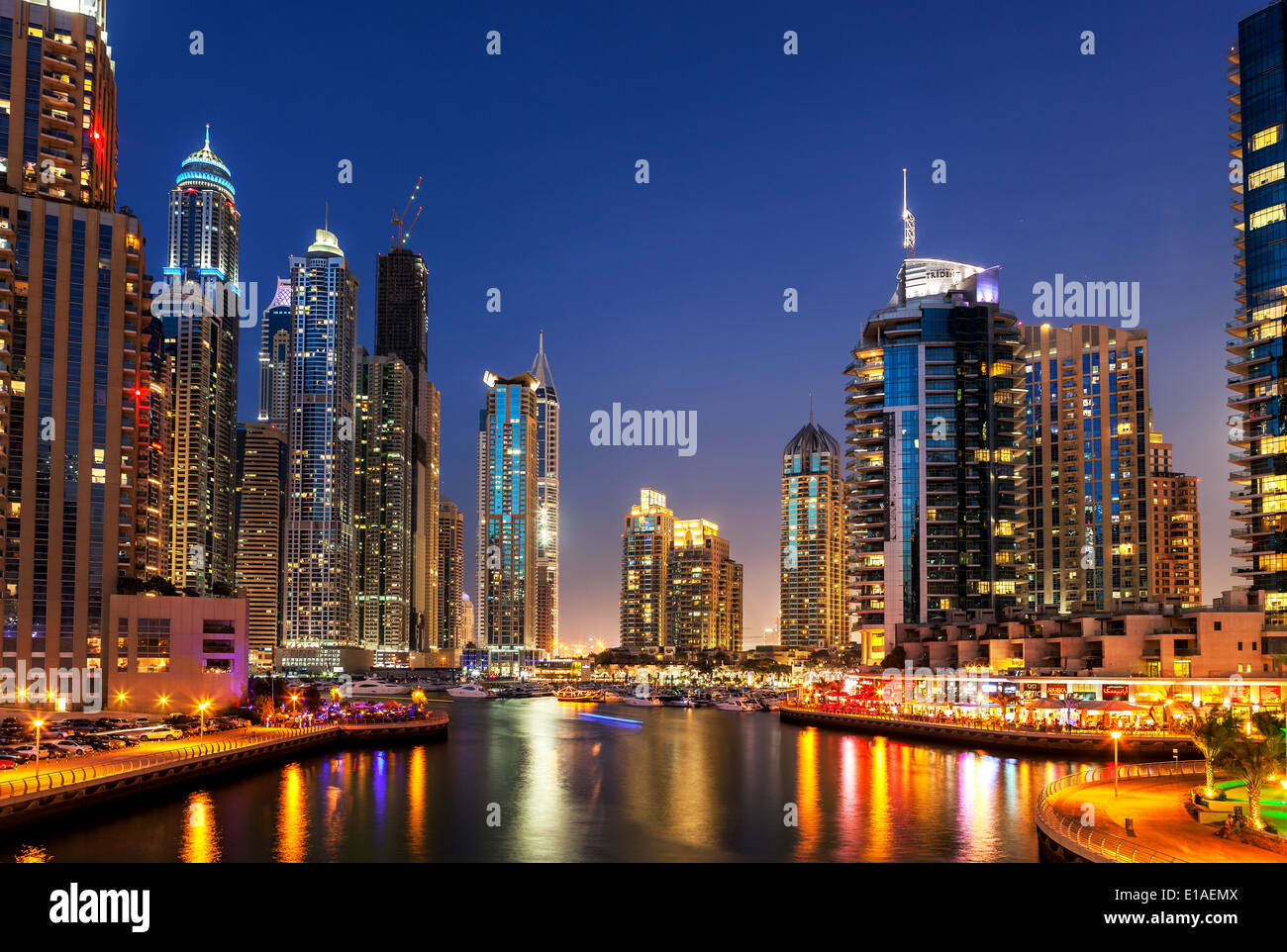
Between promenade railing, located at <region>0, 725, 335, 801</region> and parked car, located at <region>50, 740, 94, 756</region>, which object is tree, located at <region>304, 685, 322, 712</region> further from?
parked car, located at <region>50, 740, 94, 756</region>

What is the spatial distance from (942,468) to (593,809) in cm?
10299

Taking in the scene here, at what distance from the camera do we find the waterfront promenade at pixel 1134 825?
110 ft

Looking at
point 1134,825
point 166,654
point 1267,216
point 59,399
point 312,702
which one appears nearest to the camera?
point 1134,825

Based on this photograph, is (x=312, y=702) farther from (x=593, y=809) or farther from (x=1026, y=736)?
(x=1026, y=736)

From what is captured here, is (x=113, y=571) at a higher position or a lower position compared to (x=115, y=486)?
lower

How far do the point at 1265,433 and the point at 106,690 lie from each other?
421ft

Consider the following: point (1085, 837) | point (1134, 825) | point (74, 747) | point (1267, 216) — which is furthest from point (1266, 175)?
point (74, 747)

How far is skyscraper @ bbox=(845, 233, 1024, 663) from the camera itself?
157 meters

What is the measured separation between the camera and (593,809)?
229 feet

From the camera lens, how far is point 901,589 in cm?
15800
